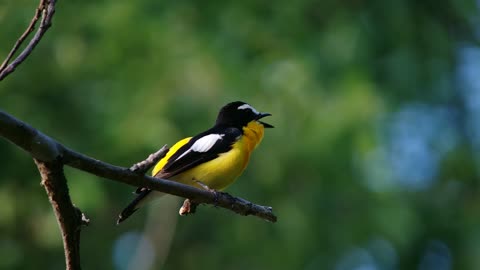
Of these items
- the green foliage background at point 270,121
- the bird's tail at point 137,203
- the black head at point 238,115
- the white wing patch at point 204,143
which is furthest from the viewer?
the green foliage background at point 270,121

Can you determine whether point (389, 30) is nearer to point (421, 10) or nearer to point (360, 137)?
point (421, 10)

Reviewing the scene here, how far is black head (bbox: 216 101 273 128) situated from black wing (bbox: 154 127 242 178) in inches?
12.1

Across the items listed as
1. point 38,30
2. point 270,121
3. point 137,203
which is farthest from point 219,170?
point 270,121

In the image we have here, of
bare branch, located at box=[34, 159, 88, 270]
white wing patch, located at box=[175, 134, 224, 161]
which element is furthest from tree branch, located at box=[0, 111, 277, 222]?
white wing patch, located at box=[175, 134, 224, 161]

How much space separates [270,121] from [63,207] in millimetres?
6560

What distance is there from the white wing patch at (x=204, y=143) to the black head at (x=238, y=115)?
33cm

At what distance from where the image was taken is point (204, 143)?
5.05 metres

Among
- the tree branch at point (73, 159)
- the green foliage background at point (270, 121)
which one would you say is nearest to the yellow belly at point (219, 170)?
the tree branch at point (73, 159)

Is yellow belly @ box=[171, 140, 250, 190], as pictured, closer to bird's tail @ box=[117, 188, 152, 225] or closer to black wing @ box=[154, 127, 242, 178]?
black wing @ box=[154, 127, 242, 178]

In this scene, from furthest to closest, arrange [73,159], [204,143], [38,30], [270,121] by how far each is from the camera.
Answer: [270,121] → [204,143] → [38,30] → [73,159]

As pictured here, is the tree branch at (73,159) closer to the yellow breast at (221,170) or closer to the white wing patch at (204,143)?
the yellow breast at (221,170)

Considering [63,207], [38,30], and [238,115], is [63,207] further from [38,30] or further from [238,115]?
[238,115]

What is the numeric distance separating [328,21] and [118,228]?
3753mm

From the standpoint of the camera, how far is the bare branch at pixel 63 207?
2.38m
